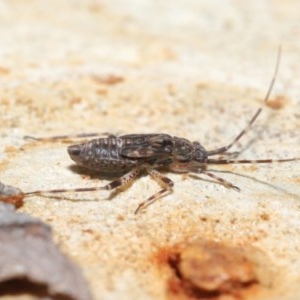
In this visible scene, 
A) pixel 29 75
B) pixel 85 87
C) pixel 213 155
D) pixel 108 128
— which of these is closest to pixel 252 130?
pixel 213 155

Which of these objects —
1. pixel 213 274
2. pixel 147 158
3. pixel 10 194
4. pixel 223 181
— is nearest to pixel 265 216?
pixel 223 181

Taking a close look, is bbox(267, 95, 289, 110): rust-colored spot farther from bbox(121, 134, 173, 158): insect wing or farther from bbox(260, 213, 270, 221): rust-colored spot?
bbox(260, 213, 270, 221): rust-colored spot

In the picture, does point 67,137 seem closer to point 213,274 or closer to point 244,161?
point 244,161

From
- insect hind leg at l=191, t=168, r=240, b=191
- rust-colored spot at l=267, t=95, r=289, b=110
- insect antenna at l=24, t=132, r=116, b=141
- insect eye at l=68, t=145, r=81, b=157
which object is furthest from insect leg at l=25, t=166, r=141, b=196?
rust-colored spot at l=267, t=95, r=289, b=110

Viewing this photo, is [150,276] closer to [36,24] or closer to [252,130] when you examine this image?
[252,130]

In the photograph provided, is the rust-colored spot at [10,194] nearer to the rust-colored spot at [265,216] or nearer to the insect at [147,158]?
the insect at [147,158]

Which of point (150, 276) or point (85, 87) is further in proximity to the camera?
point (85, 87)

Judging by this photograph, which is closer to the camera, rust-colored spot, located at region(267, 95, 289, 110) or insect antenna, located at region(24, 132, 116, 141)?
insect antenna, located at region(24, 132, 116, 141)
